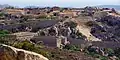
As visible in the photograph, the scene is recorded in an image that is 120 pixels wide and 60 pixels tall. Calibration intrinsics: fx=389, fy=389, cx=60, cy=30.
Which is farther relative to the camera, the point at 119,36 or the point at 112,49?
the point at 119,36

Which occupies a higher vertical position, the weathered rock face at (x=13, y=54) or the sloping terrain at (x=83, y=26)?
the weathered rock face at (x=13, y=54)

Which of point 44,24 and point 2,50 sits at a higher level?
point 2,50

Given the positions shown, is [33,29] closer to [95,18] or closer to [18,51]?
[95,18]

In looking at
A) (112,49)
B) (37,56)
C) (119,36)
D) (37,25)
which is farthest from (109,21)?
(37,56)

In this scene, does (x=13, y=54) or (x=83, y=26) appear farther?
(x=83, y=26)

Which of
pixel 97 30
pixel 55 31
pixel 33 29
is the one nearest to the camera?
pixel 55 31

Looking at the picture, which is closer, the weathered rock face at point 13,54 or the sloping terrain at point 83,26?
the weathered rock face at point 13,54

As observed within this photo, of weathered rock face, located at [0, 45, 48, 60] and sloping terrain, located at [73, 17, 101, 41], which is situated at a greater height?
weathered rock face, located at [0, 45, 48, 60]

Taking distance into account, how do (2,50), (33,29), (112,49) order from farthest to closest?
(33,29)
(112,49)
(2,50)

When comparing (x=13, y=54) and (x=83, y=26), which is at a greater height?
(x=13, y=54)

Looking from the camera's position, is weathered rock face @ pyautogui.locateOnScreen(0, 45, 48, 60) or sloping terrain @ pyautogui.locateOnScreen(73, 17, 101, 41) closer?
weathered rock face @ pyautogui.locateOnScreen(0, 45, 48, 60)
